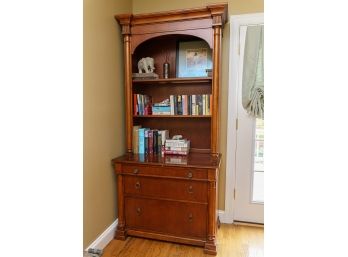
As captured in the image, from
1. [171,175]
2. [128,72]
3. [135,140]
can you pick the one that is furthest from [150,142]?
[128,72]

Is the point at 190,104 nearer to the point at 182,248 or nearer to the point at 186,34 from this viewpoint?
the point at 186,34

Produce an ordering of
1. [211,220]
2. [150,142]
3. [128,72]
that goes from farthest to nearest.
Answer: [150,142] → [128,72] → [211,220]

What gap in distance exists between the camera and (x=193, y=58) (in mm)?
2479

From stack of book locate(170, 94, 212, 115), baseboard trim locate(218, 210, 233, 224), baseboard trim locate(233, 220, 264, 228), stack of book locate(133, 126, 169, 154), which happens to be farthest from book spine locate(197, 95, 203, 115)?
baseboard trim locate(233, 220, 264, 228)

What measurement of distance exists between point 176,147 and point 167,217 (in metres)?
0.66

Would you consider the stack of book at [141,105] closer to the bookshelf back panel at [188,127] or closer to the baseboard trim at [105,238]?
the bookshelf back panel at [188,127]

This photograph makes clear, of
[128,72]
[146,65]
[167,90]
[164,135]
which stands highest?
[146,65]

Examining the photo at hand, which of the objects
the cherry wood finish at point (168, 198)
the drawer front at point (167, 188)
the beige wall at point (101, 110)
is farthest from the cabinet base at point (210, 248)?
the beige wall at point (101, 110)

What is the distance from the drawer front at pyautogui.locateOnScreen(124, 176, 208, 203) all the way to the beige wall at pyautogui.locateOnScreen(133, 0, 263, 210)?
25.8 inches

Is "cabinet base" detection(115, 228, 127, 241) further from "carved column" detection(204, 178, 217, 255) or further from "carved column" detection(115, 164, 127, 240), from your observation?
"carved column" detection(204, 178, 217, 255)

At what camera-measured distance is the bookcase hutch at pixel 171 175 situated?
6.45ft
